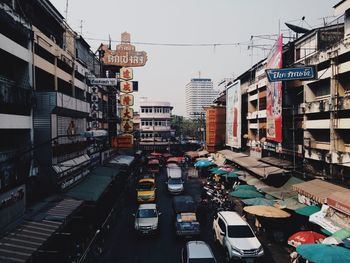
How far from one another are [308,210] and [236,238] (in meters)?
5.13

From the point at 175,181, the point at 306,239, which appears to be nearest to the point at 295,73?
the point at 306,239

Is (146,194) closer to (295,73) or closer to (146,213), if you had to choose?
(146,213)

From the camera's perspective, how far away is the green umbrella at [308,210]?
18.2m

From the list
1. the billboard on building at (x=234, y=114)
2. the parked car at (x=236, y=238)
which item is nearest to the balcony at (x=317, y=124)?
the parked car at (x=236, y=238)

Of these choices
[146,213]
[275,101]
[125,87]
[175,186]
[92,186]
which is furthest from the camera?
[125,87]

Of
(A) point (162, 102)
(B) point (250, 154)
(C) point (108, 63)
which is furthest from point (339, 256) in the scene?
(A) point (162, 102)

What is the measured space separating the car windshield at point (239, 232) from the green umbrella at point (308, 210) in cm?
360

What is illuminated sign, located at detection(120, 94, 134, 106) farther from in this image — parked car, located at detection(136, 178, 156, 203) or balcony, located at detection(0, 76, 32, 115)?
balcony, located at detection(0, 76, 32, 115)

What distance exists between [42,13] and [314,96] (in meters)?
21.2

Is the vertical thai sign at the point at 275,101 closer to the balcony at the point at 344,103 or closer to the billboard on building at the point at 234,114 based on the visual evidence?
the balcony at the point at 344,103

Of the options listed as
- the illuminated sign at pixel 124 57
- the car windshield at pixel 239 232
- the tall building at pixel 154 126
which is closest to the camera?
the car windshield at pixel 239 232

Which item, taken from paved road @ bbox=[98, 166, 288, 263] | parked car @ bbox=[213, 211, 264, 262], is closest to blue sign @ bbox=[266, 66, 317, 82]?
parked car @ bbox=[213, 211, 264, 262]

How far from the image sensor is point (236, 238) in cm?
1677

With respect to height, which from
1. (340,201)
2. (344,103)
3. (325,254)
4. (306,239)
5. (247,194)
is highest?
(344,103)
